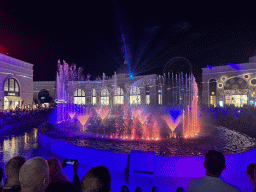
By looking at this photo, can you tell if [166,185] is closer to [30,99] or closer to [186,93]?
[30,99]

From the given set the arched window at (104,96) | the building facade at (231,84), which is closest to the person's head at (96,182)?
the building facade at (231,84)

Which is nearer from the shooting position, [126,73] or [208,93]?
[208,93]

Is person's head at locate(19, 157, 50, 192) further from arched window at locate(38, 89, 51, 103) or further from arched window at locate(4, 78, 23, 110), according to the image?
arched window at locate(38, 89, 51, 103)

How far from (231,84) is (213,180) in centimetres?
3749

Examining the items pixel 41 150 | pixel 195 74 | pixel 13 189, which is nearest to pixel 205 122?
pixel 41 150

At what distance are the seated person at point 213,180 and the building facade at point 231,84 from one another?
33.6 m

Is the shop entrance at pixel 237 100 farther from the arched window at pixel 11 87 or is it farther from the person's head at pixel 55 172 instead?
the arched window at pixel 11 87

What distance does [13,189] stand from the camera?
6.97 feet

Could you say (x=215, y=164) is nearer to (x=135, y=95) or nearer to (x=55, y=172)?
(x=55, y=172)

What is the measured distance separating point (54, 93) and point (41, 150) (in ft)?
145

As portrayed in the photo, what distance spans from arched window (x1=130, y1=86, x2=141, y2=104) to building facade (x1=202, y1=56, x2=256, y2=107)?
14.1m

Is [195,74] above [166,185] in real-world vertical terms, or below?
above

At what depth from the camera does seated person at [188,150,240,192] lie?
189 centimetres

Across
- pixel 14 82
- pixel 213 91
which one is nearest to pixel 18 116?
pixel 14 82
